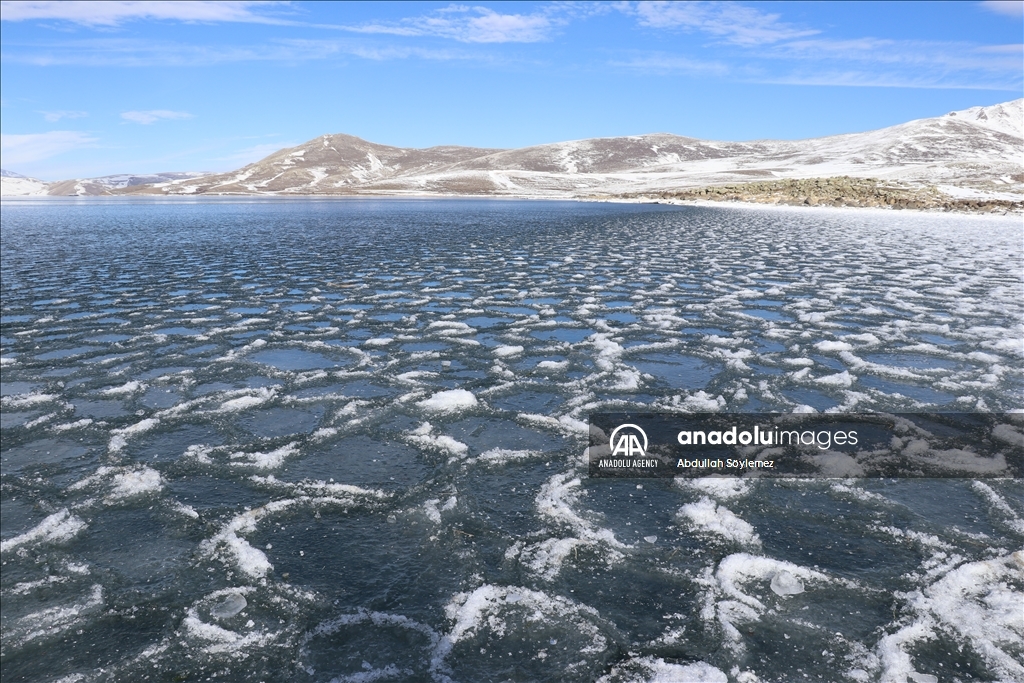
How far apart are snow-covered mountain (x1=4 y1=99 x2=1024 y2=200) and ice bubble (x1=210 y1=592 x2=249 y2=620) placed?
7548 cm

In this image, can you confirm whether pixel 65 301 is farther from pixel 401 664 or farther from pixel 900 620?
pixel 900 620

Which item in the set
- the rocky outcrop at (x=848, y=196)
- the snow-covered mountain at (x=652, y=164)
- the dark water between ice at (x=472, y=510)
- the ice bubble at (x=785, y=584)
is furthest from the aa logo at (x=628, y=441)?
the snow-covered mountain at (x=652, y=164)

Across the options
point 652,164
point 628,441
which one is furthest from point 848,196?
point 652,164

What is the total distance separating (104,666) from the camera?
10.5 feet

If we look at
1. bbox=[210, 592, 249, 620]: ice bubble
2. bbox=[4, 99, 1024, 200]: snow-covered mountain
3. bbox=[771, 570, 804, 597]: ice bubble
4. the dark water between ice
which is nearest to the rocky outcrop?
bbox=[4, 99, 1024, 200]: snow-covered mountain

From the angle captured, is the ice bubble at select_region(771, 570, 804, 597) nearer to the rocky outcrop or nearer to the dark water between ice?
the dark water between ice

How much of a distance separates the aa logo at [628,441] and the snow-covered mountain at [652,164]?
2820 inches

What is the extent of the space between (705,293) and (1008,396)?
7.16m

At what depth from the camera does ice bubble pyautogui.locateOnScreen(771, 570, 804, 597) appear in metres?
3.78

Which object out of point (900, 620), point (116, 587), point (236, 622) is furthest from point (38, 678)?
point (900, 620)

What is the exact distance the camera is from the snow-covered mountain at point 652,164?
102 meters

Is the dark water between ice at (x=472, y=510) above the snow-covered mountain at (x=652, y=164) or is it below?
below

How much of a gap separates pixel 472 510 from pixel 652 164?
163 meters

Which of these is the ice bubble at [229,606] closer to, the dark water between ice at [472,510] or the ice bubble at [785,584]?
the dark water between ice at [472,510]
